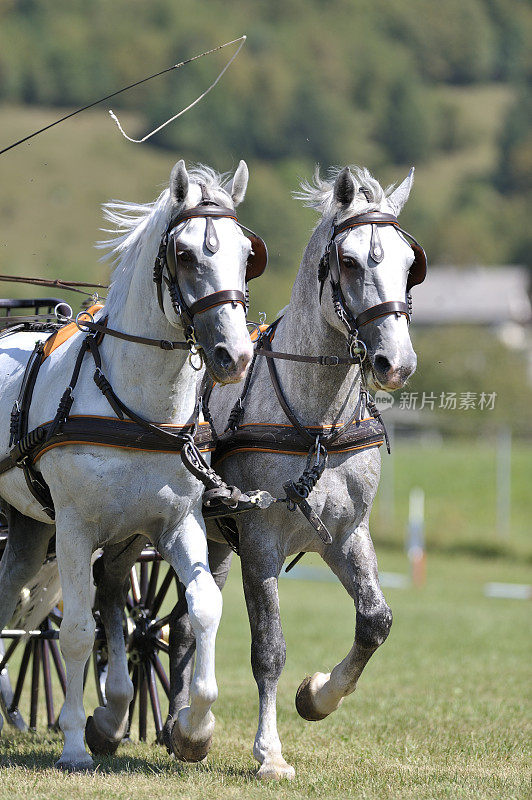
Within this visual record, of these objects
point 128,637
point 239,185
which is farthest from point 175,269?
point 128,637

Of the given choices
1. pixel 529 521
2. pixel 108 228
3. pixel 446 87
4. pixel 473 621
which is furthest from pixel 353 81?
pixel 108 228

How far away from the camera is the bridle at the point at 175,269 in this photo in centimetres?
469

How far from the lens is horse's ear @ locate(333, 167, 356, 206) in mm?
5293

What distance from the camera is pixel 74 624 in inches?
202

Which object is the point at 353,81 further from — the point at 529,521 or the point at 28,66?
the point at 529,521

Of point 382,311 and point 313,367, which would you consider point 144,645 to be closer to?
point 313,367

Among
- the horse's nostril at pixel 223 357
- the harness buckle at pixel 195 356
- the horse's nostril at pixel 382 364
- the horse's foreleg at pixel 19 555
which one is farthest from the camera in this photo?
the horse's foreleg at pixel 19 555

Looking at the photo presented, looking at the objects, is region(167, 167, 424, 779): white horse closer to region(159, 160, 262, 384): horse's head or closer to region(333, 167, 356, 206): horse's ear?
region(333, 167, 356, 206): horse's ear

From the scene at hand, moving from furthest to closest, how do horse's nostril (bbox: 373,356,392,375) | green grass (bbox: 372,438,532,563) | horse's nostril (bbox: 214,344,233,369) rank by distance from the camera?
green grass (bbox: 372,438,532,563)
horse's nostril (bbox: 373,356,392,375)
horse's nostril (bbox: 214,344,233,369)

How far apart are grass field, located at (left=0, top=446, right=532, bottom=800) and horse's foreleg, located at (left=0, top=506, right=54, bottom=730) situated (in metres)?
0.79

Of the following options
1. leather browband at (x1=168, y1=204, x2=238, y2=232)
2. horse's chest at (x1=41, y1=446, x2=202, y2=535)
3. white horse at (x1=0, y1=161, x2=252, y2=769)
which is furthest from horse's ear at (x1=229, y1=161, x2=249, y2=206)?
horse's chest at (x1=41, y1=446, x2=202, y2=535)

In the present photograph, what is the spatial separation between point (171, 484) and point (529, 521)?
20.3m

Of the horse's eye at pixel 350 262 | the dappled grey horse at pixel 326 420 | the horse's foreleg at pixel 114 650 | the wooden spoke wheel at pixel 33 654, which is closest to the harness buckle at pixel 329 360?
the dappled grey horse at pixel 326 420

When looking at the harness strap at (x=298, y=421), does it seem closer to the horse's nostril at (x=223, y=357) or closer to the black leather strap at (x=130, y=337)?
the black leather strap at (x=130, y=337)
